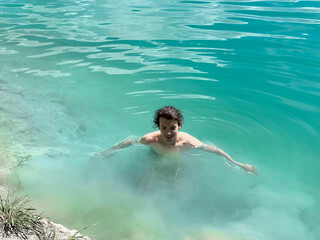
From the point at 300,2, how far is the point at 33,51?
8.45 m

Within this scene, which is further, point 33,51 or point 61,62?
point 33,51

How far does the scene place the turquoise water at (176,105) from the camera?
386 centimetres

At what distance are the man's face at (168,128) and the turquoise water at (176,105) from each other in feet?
1.35

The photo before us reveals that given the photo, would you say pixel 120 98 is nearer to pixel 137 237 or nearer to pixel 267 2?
pixel 137 237

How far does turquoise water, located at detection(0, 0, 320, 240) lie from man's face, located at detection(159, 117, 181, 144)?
411mm

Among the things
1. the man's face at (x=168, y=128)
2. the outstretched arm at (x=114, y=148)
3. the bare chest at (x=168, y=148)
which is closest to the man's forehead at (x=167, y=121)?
the man's face at (x=168, y=128)

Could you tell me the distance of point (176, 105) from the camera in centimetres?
629

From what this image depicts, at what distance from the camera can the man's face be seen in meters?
4.12

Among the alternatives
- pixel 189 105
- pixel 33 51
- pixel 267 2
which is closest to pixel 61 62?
pixel 33 51

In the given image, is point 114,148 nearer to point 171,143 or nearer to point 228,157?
point 171,143

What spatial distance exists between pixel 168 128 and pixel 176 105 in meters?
2.14

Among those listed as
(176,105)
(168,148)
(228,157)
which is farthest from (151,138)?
(176,105)

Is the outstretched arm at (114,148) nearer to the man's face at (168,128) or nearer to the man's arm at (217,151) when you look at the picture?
the man's face at (168,128)

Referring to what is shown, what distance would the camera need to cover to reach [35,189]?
4035 millimetres
